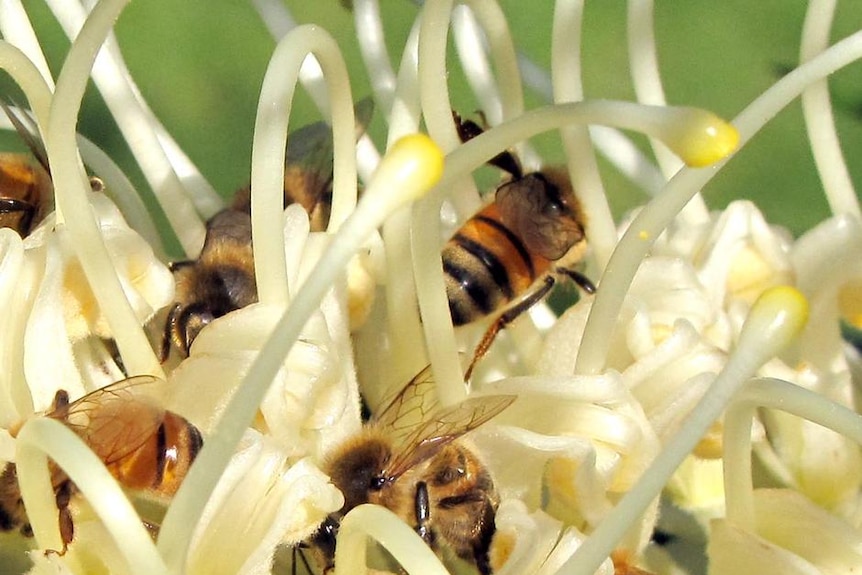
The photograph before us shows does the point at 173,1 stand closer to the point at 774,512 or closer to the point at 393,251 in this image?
the point at 393,251

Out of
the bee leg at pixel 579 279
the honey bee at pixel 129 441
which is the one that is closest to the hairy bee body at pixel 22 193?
the honey bee at pixel 129 441

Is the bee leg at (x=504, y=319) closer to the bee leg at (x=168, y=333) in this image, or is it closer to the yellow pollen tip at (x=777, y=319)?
the bee leg at (x=168, y=333)

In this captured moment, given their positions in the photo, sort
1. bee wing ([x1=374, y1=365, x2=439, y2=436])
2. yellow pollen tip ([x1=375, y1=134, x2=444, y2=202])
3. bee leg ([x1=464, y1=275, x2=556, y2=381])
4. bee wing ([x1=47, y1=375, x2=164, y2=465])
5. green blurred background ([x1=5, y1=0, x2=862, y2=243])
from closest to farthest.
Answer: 1. yellow pollen tip ([x1=375, y1=134, x2=444, y2=202])
2. bee wing ([x1=47, y1=375, x2=164, y2=465])
3. bee wing ([x1=374, y1=365, x2=439, y2=436])
4. bee leg ([x1=464, y1=275, x2=556, y2=381])
5. green blurred background ([x1=5, y1=0, x2=862, y2=243])

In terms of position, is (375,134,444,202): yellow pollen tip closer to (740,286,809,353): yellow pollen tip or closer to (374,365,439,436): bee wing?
(740,286,809,353): yellow pollen tip

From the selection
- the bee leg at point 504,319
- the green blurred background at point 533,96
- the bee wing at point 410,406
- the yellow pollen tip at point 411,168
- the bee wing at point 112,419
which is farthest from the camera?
the green blurred background at point 533,96

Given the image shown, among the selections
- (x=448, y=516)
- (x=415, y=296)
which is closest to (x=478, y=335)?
(x=415, y=296)

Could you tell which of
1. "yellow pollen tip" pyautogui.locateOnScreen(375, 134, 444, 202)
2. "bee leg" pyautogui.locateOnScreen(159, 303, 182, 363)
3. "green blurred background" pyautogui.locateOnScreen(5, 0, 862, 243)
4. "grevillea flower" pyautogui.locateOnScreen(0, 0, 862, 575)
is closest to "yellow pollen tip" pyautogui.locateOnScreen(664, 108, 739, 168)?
"grevillea flower" pyautogui.locateOnScreen(0, 0, 862, 575)

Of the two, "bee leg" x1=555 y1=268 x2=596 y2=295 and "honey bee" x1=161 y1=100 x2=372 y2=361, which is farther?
"bee leg" x1=555 y1=268 x2=596 y2=295

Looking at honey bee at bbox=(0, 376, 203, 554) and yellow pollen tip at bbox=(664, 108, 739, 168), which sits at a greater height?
yellow pollen tip at bbox=(664, 108, 739, 168)
